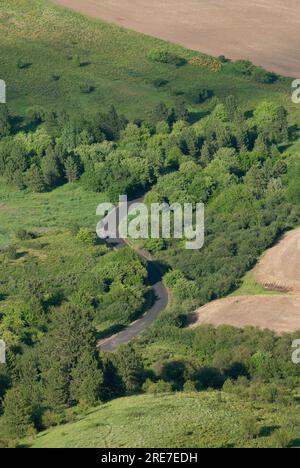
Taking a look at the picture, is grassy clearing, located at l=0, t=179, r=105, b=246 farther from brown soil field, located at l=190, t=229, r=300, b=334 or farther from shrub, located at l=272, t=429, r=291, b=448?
shrub, located at l=272, t=429, r=291, b=448

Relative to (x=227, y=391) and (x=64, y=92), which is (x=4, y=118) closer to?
(x=64, y=92)

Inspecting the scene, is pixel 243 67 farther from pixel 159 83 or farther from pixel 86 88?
pixel 86 88

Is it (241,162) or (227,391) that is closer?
(227,391)

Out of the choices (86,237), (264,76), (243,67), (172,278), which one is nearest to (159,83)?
(243,67)

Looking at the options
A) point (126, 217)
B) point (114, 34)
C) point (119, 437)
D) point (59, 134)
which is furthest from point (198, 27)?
point (119, 437)

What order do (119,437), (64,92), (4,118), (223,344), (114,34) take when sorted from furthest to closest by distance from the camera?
1. (114,34)
2. (64,92)
3. (4,118)
4. (223,344)
5. (119,437)

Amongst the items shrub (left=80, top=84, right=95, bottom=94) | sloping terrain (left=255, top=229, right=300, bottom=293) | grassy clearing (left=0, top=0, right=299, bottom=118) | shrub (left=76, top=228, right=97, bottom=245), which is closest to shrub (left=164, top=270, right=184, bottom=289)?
sloping terrain (left=255, top=229, right=300, bottom=293)

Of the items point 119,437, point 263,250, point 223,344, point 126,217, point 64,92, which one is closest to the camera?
point 119,437

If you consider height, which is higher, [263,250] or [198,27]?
[198,27]
